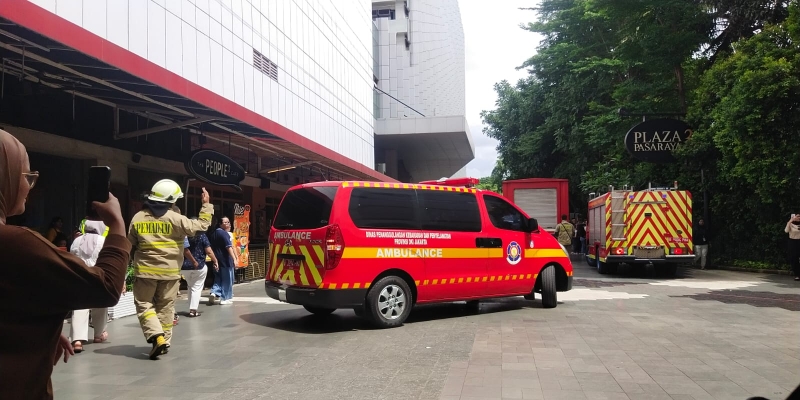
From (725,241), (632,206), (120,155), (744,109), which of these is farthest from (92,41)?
(725,241)

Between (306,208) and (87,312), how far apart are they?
2974 mm

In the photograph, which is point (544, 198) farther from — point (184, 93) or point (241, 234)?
point (184, 93)

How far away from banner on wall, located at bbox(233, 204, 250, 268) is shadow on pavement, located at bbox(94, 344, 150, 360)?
294 inches

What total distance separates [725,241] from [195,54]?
57.2 feet

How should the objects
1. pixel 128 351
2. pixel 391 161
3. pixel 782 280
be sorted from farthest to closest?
pixel 391 161 → pixel 782 280 → pixel 128 351

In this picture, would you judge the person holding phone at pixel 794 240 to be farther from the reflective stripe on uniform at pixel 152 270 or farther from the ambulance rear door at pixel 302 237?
the reflective stripe on uniform at pixel 152 270

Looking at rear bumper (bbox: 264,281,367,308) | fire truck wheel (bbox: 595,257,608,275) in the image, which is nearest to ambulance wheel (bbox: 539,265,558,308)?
rear bumper (bbox: 264,281,367,308)

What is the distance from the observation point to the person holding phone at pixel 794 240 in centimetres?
1506

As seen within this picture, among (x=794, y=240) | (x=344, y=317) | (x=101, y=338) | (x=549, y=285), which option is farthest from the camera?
(x=794, y=240)

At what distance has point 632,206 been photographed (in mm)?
16641

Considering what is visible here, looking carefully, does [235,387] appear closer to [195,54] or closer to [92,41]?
[92,41]

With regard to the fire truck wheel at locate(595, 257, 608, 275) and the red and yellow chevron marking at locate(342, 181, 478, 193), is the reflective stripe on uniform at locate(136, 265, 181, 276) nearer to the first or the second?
the red and yellow chevron marking at locate(342, 181, 478, 193)

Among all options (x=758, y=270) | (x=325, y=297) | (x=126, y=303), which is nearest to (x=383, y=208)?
(x=325, y=297)

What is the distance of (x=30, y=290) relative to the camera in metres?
1.92
